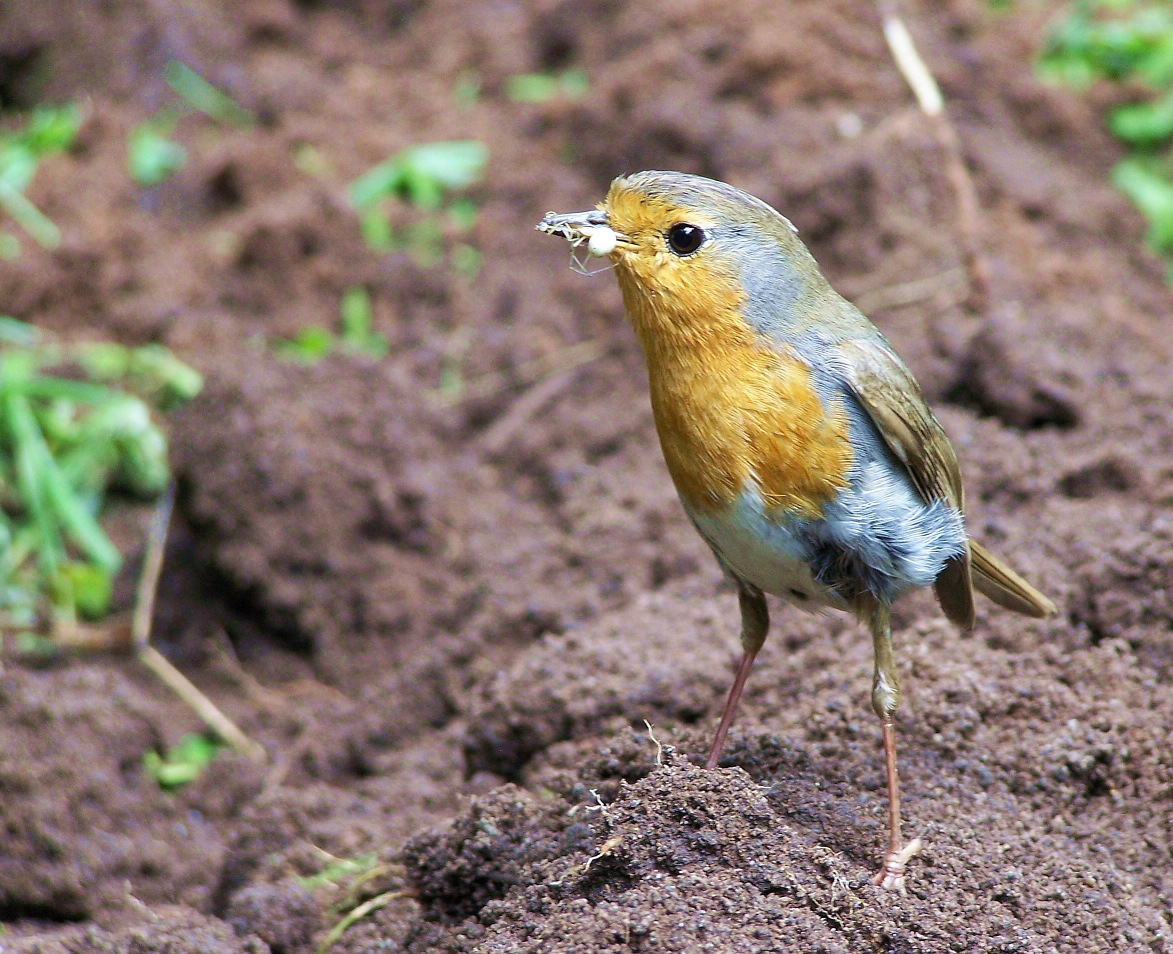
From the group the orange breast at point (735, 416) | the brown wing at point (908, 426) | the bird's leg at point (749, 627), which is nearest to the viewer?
the orange breast at point (735, 416)

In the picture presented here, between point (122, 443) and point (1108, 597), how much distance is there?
347 cm

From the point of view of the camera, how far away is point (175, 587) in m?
4.56

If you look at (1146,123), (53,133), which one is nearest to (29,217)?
(53,133)

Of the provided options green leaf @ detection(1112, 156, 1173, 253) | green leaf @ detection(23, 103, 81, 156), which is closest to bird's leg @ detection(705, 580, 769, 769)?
green leaf @ detection(1112, 156, 1173, 253)

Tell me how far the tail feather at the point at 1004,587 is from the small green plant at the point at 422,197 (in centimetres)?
323

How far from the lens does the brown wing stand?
274 cm

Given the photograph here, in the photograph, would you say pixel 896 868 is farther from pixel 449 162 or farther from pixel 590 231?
pixel 449 162

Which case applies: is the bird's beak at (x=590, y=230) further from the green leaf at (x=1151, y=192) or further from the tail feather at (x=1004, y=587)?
Result: the green leaf at (x=1151, y=192)

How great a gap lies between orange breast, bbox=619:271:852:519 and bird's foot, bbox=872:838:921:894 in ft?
2.25

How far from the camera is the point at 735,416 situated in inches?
104

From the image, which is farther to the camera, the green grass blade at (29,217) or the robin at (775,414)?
the green grass blade at (29,217)

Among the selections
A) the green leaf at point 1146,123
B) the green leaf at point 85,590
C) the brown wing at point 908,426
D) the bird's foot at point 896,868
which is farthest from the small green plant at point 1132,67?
the green leaf at point 85,590

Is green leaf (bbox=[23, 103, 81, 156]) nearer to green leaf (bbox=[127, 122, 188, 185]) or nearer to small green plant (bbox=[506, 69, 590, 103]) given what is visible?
green leaf (bbox=[127, 122, 188, 185])

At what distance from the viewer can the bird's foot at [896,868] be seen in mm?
2467
